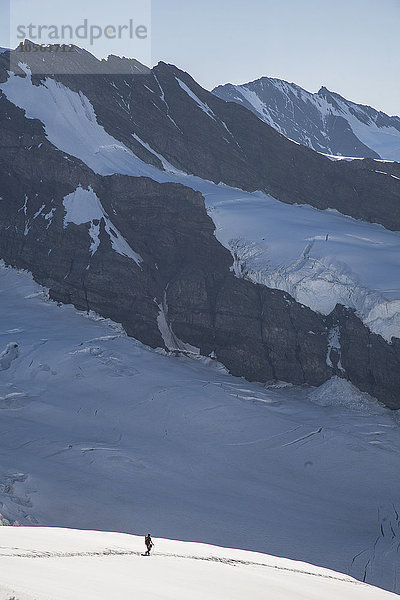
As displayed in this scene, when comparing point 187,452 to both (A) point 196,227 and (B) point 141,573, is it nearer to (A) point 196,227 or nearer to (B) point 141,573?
(B) point 141,573

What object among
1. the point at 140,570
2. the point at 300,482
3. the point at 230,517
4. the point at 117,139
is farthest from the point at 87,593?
the point at 117,139

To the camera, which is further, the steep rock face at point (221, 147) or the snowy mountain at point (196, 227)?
the steep rock face at point (221, 147)

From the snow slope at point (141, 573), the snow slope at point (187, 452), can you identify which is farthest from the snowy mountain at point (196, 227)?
the snow slope at point (141, 573)

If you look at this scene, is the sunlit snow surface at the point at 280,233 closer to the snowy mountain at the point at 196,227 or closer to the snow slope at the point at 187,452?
the snowy mountain at the point at 196,227

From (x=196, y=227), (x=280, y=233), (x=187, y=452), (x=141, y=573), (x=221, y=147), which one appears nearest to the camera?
(x=141, y=573)

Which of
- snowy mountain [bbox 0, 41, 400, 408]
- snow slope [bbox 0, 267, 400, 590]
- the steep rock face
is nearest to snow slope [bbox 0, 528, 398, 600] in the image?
snow slope [bbox 0, 267, 400, 590]

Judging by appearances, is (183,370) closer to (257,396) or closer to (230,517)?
Result: (257,396)

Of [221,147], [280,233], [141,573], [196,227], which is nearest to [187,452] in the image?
[141,573]
